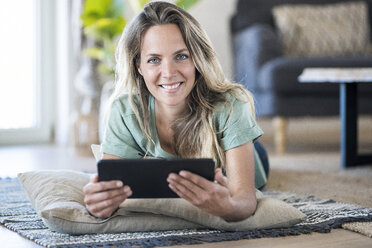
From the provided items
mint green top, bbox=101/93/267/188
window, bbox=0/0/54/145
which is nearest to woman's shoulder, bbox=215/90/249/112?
mint green top, bbox=101/93/267/188

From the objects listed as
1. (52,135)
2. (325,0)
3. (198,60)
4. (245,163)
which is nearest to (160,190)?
(245,163)

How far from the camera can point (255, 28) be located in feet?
11.0

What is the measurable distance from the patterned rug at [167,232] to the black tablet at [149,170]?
0.41ft

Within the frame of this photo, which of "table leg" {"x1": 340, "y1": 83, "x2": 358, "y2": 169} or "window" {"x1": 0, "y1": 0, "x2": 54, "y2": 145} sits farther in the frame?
"window" {"x1": 0, "y1": 0, "x2": 54, "y2": 145}

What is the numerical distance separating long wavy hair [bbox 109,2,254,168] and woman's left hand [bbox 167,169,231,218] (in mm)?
207

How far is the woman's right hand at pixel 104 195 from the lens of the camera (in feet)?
3.92

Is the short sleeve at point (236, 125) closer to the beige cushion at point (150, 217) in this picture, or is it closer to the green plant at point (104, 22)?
the beige cushion at point (150, 217)

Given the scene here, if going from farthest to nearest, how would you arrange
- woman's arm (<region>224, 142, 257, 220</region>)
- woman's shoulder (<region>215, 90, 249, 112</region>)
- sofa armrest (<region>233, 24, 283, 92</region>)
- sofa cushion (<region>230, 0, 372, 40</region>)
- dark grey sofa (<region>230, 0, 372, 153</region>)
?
sofa cushion (<region>230, 0, 372, 40</region>)
sofa armrest (<region>233, 24, 283, 92</region>)
dark grey sofa (<region>230, 0, 372, 153</region>)
woman's shoulder (<region>215, 90, 249, 112</region>)
woman's arm (<region>224, 142, 257, 220</region>)

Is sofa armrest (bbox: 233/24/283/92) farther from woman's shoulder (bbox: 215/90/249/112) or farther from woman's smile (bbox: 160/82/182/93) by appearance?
woman's smile (bbox: 160/82/182/93)

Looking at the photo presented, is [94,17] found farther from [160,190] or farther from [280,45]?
[160,190]

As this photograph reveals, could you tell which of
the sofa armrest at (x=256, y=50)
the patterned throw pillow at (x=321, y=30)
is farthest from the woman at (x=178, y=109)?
the patterned throw pillow at (x=321, y=30)

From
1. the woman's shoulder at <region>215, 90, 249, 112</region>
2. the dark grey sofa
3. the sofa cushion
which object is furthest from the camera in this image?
the sofa cushion

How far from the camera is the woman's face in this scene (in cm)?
136

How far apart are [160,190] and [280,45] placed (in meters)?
2.34
